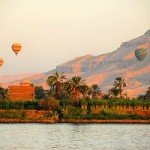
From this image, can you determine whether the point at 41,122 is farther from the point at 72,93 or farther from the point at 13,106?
the point at 72,93

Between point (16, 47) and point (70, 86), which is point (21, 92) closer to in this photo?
point (16, 47)

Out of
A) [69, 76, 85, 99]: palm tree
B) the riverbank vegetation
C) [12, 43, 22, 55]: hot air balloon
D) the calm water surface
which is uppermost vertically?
[12, 43, 22, 55]: hot air balloon

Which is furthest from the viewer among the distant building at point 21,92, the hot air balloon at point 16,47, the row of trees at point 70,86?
the distant building at point 21,92

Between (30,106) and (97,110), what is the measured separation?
591 inches

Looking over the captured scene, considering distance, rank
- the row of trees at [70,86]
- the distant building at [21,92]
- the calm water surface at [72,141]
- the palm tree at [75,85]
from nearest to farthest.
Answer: the calm water surface at [72,141] < the palm tree at [75,85] < the row of trees at [70,86] < the distant building at [21,92]

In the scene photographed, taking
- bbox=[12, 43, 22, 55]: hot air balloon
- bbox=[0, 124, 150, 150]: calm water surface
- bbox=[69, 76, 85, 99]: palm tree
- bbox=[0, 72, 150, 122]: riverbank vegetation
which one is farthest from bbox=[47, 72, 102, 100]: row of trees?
bbox=[0, 124, 150, 150]: calm water surface

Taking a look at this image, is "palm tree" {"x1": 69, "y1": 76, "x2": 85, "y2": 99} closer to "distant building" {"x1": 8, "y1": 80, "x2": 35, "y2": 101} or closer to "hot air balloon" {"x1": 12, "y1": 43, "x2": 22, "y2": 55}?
"hot air balloon" {"x1": 12, "y1": 43, "x2": 22, "y2": 55}

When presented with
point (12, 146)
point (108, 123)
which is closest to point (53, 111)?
point (108, 123)

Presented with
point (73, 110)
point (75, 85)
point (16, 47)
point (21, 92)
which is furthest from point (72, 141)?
point (21, 92)

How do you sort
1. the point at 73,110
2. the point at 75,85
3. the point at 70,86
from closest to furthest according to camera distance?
1. the point at 73,110
2. the point at 75,85
3. the point at 70,86

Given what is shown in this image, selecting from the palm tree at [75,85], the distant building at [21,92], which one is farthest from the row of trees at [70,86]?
the distant building at [21,92]

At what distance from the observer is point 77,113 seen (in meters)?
143

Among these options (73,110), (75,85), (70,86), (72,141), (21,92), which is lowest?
(72,141)

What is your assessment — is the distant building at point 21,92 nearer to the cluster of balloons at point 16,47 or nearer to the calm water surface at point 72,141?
the cluster of balloons at point 16,47
